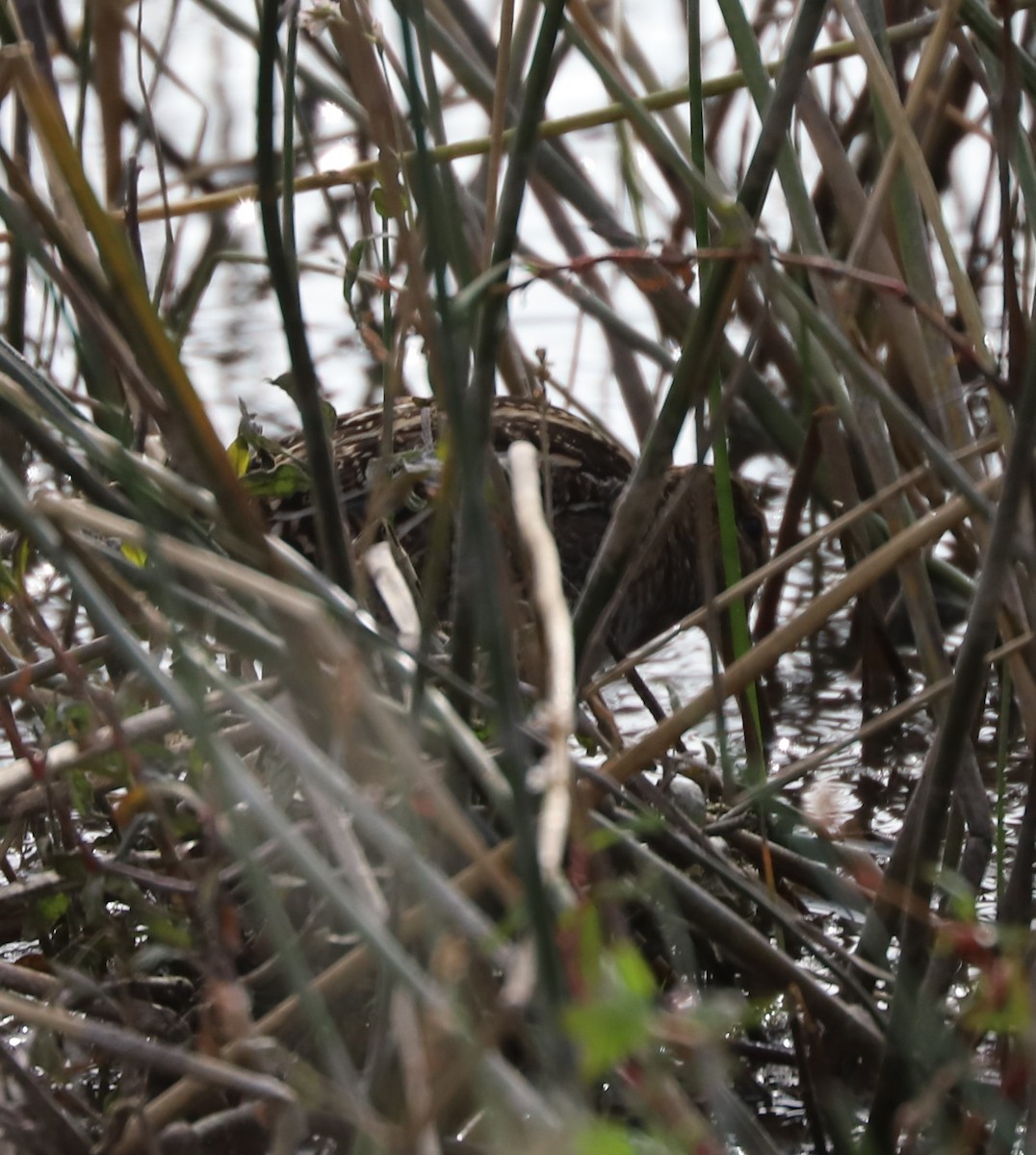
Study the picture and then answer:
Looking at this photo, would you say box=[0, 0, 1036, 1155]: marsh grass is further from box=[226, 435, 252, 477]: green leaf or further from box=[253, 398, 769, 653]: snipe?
box=[253, 398, 769, 653]: snipe

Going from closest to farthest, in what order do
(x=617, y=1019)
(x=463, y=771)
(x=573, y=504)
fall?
(x=617, y=1019)
(x=463, y=771)
(x=573, y=504)

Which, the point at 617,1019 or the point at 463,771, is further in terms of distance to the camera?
the point at 463,771

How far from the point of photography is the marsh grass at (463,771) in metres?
0.74

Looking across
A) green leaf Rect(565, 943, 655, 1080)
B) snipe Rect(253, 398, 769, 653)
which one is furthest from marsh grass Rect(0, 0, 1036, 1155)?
snipe Rect(253, 398, 769, 653)

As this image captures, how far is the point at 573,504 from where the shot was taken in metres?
2.49

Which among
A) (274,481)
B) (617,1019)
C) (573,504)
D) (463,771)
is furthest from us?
(573,504)

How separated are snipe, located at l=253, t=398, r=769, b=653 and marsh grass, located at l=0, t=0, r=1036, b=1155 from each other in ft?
0.64

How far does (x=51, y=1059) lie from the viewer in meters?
1.14

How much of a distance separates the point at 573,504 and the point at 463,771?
4.71 ft

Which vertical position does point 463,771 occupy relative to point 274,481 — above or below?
below

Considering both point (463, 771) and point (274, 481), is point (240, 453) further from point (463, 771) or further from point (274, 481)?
point (463, 771)

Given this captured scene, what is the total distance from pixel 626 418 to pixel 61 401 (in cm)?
217

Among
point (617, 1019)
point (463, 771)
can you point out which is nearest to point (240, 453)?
point (463, 771)

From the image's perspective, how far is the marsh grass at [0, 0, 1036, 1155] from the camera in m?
0.74
